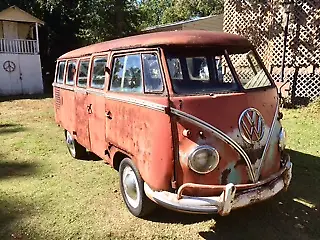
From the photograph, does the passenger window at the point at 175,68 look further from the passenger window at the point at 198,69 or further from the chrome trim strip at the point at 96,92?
the chrome trim strip at the point at 96,92

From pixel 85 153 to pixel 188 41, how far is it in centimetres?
399

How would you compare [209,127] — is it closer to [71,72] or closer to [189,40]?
[189,40]

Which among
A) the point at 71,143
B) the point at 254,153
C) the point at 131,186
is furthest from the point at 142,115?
the point at 71,143

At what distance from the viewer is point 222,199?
10.5 feet

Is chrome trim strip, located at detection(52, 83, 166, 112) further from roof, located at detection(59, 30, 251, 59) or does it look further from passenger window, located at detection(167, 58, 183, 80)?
roof, located at detection(59, 30, 251, 59)

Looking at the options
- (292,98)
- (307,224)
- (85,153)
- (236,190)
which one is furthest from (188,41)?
(292,98)

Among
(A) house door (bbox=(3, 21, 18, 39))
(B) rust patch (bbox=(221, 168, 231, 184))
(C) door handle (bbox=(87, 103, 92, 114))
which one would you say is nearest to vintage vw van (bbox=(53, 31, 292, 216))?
(B) rust patch (bbox=(221, 168, 231, 184))

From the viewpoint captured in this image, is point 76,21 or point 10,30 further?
point 76,21

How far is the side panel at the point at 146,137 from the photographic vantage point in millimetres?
3379

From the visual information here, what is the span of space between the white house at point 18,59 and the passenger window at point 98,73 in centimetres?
1528

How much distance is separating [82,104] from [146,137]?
221 centimetres

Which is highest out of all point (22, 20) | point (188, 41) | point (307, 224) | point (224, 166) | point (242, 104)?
point (22, 20)

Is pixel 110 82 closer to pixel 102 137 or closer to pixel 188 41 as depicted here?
pixel 102 137

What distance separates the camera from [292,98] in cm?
1098
